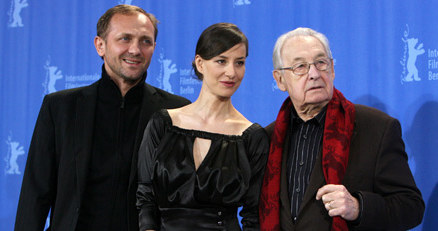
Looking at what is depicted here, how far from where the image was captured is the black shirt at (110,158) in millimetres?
2389

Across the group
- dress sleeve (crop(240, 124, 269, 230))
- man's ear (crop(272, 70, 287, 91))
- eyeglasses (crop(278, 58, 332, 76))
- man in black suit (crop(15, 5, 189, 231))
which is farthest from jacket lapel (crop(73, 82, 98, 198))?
eyeglasses (crop(278, 58, 332, 76))

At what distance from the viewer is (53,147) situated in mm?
2467

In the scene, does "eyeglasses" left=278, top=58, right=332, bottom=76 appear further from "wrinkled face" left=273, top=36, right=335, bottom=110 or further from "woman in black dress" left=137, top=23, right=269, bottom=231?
"woman in black dress" left=137, top=23, right=269, bottom=231

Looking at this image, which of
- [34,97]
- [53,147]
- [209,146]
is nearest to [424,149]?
[209,146]

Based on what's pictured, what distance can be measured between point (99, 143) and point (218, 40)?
0.78 m

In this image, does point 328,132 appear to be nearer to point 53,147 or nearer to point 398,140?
point 398,140

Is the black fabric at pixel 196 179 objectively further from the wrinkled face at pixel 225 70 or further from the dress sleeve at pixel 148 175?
the wrinkled face at pixel 225 70

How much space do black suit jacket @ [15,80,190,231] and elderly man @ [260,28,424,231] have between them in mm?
720

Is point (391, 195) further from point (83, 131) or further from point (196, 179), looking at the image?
point (83, 131)

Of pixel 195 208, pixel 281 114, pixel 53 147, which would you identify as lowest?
pixel 195 208

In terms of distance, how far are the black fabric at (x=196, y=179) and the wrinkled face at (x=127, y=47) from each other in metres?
0.41

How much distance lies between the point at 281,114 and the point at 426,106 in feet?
3.20

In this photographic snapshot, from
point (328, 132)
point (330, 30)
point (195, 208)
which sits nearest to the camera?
point (328, 132)

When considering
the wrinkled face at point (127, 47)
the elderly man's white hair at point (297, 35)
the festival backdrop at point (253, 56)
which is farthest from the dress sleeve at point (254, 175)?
the festival backdrop at point (253, 56)
